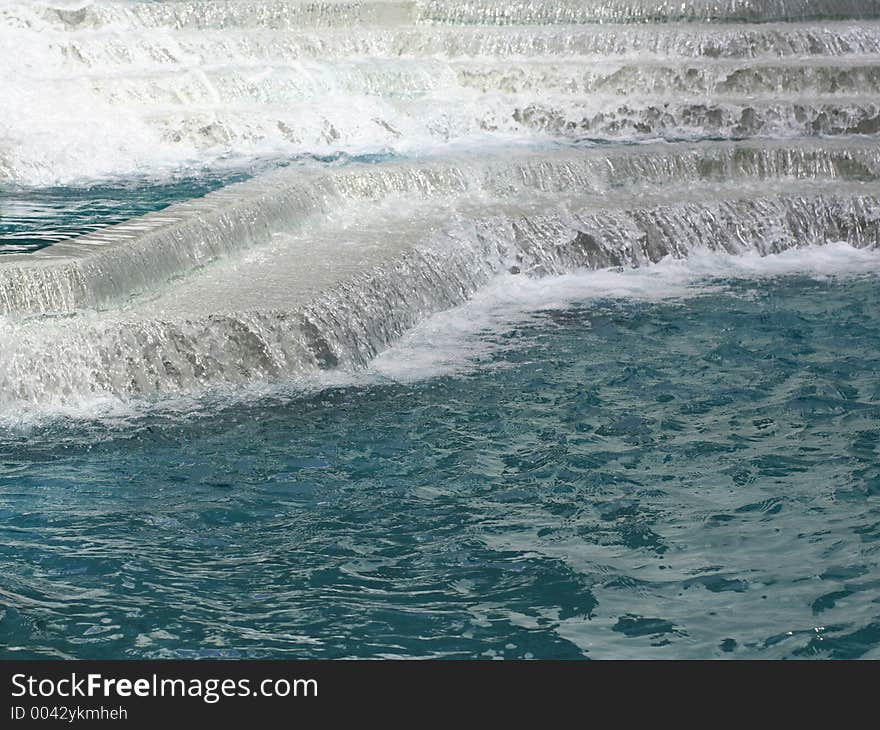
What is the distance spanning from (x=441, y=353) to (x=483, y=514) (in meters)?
2.15

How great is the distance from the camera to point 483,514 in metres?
5.08

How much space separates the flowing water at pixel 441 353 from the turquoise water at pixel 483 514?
0.7 inches

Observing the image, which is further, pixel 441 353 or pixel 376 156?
pixel 376 156

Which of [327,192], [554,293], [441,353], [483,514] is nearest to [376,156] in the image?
[327,192]

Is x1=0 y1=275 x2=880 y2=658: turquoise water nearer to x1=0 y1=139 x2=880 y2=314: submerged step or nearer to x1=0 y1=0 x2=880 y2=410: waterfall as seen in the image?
x1=0 y1=0 x2=880 y2=410: waterfall

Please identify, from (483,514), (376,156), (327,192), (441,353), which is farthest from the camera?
(376,156)

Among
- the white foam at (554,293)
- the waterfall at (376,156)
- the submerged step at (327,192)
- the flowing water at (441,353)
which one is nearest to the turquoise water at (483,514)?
the flowing water at (441,353)

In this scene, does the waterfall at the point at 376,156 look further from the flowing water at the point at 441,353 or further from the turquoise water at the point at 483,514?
the turquoise water at the point at 483,514

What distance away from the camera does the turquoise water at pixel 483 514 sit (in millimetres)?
4191

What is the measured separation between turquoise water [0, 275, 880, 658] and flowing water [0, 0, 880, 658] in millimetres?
18

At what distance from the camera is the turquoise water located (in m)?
4.19

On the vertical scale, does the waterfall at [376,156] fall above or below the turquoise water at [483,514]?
above

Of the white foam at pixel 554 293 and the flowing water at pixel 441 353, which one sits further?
the white foam at pixel 554 293

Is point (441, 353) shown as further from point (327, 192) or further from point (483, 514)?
point (327, 192)
